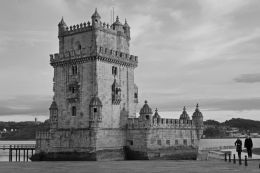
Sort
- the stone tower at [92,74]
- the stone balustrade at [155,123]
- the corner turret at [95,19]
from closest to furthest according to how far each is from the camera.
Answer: the stone tower at [92,74], the corner turret at [95,19], the stone balustrade at [155,123]

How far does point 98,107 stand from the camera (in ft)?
202

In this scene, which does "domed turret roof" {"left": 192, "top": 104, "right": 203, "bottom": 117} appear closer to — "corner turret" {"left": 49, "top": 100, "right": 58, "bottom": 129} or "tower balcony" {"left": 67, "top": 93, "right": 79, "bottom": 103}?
"tower balcony" {"left": 67, "top": 93, "right": 79, "bottom": 103}

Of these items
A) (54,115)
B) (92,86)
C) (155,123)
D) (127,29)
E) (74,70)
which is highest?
(127,29)

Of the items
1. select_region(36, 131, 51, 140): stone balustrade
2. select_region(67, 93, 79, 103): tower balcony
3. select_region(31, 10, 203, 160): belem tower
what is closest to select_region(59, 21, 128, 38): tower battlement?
select_region(31, 10, 203, 160): belem tower

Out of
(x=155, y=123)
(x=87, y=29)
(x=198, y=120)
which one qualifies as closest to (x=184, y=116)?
(x=198, y=120)

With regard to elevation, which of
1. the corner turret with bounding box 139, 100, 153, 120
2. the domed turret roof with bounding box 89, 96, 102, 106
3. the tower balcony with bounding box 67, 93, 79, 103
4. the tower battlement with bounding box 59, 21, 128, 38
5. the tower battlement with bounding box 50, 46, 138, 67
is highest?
the tower battlement with bounding box 59, 21, 128, 38

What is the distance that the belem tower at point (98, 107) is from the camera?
62.8 metres

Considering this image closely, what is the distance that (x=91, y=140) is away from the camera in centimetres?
6191

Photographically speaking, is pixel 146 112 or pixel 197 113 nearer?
pixel 146 112

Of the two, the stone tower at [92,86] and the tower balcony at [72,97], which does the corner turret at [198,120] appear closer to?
the stone tower at [92,86]

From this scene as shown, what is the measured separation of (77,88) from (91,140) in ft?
24.5

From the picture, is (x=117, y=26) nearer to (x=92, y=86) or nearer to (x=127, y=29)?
(x=127, y=29)

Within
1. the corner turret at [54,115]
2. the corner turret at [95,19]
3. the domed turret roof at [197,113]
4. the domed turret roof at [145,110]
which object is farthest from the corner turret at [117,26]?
the domed turret roof at [197,113]

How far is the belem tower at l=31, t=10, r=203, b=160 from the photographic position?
62.8 meters
